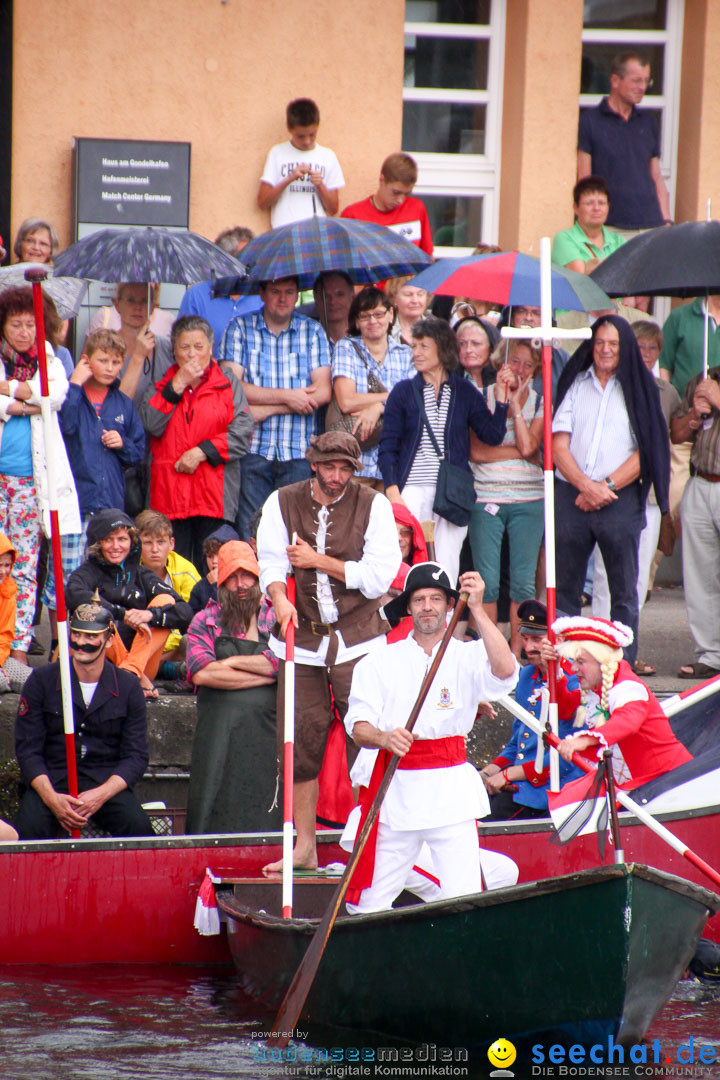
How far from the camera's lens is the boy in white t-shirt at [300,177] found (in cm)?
1212

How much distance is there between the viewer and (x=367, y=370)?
10.3 meters

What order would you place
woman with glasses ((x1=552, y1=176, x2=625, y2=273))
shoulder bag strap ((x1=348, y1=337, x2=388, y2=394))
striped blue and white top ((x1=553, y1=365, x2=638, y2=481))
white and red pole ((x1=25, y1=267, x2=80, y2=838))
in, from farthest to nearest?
woman with glasses ((x1=552, y1=176, x2=625, y2=273))
shoulder bag strap ((x1=348, y1=337, x2=388, y2=394))
striped blue and white top ((x1=553, y1=365, x2=638, y2=481))
white and red pole ((x1=25, y1=267, x2=80, y2=838))

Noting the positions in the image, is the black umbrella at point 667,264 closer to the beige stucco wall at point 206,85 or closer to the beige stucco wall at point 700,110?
the beige stucco wall at point 206,85

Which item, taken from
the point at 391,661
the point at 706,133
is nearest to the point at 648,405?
the point at 391,661

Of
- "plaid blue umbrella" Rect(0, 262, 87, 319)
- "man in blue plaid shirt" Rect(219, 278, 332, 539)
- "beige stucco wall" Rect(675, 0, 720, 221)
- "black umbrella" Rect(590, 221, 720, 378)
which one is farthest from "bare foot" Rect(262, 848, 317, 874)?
"beige stucco wall" Rect(675, 0, 720, 221)

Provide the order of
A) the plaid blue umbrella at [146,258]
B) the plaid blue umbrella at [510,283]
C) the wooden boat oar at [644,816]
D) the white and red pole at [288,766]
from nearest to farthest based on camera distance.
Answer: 1. the wooden boat oar at [644,816]
2. the white and red pole at [288,766]
3. the plaid blue umbrella at [510,283]
4. the plaid blue umbrella at [146,258]

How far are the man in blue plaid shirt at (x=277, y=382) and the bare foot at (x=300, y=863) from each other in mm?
2815

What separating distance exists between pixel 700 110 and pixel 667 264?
4259 mm

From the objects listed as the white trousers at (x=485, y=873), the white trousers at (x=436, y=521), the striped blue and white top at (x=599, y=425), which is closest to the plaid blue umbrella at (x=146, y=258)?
the white trousers at (x=436, y=521)

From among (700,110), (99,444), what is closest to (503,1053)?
(99,444)

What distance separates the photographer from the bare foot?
8117 mm

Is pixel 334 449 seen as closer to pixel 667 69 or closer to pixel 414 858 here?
pixel 414 858

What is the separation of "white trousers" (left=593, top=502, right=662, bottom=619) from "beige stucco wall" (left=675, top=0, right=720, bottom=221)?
395cm

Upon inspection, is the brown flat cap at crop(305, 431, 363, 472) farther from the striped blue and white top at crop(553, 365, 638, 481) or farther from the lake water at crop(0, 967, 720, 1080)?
the lake water at crop(0, 967, 720, 1080)
